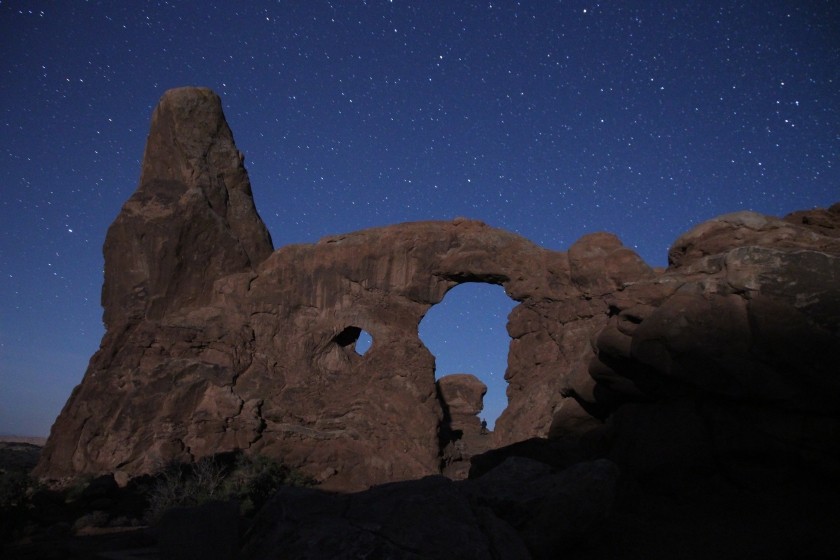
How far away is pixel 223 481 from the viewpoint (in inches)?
706

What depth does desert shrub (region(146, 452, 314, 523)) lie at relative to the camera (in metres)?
15.2

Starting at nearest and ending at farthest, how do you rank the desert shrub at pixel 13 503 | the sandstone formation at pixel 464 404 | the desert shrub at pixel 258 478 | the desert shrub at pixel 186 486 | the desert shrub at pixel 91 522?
1. the desert shrub at pixel 13 503
2. the desert shrub at pixel 91 522
3. the desert shrub at pixel 186 486
4. the desert shrub at pixel 258 478
5. the sandstone formation at pixel 464 404

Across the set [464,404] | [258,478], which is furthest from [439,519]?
[464,404]

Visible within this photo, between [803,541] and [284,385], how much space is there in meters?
18.6

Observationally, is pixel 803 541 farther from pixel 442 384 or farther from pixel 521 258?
pixel 442 384

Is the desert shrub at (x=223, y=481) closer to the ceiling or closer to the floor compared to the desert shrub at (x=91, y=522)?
closer to the ceiling

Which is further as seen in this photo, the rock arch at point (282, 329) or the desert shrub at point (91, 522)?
the rock arch at point (282, 329)

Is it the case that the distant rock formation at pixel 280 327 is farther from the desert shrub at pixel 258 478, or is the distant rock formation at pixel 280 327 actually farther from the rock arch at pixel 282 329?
the desert shrub at pixel 258 478

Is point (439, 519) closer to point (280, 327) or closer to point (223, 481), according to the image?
point (223, 481)

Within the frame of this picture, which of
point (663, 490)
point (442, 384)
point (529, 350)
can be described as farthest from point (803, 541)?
point (442, 384)

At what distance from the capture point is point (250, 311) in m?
22.8

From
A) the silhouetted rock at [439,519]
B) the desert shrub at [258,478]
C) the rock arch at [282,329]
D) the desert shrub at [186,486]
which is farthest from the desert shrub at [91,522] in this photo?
the silhouetted rock at [439,519]

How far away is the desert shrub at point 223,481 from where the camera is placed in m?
15.2

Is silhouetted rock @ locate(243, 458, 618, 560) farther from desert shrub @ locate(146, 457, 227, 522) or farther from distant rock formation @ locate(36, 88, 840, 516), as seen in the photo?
distant rock formation @ locate(36, 88, 840, 516)
